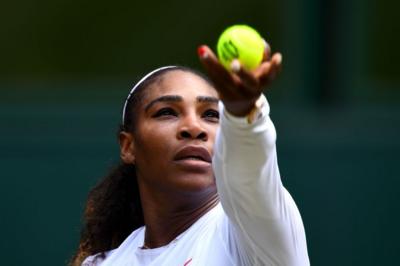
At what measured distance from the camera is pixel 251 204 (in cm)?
277

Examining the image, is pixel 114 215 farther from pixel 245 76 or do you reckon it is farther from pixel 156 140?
pixel 245 76

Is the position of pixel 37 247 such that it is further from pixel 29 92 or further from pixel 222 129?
pixel 222 129

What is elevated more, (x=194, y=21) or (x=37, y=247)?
(x=194, y=21)

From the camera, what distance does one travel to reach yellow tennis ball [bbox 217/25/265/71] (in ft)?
8.74

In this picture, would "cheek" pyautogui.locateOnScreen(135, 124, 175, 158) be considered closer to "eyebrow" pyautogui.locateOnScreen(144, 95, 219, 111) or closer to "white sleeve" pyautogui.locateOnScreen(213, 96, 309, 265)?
"eyebrow" pyautogui.locateOnScreen(144, 95, 219, 111)

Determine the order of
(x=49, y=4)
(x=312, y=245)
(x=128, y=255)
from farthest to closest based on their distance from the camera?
(x=49, y=4) → (x=312, y=245) → (x=128, y=255)

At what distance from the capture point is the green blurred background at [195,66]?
6.45 meters

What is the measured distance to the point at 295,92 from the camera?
6703 mm

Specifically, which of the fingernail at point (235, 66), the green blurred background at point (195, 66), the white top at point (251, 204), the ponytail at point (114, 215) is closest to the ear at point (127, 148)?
the ponytail at point (114, 215)

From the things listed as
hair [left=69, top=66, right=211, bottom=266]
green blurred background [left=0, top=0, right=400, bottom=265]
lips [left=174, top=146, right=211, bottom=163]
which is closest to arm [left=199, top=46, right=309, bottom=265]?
lips [left=174, top=146, right=211, bottom=163]

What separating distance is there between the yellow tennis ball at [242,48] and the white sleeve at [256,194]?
0.45 feet

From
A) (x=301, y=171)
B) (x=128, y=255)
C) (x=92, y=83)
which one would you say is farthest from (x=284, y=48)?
(x=128, y=255)

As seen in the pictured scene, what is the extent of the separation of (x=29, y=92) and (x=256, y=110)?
430cm

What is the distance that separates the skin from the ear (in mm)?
45
